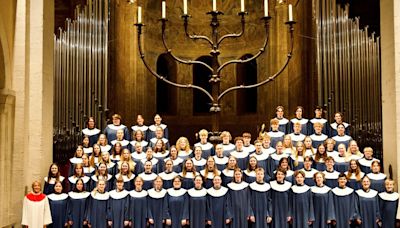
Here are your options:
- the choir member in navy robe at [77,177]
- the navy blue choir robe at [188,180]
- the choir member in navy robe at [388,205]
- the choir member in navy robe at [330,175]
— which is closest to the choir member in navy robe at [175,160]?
the navy blue choir robe at [188,180]

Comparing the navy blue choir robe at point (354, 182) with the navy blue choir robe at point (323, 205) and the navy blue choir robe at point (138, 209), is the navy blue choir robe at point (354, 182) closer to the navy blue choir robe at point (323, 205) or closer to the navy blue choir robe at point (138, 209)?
the navy blue choir robe at point (323, 205)

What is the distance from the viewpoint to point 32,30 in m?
8.80

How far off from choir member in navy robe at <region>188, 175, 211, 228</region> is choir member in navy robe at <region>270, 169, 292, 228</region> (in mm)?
1013

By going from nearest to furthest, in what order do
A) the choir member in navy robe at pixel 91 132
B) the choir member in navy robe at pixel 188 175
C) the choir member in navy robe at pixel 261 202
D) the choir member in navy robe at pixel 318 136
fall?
the choir member in navy robe at pixel 261 202, the choir member in navy robe at pixel 188 175, the choir member in navy robe at pixel 318 136, the choir member in navy robe at pixel 91 132

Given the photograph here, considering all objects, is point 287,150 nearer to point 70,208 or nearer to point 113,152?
point 113,152

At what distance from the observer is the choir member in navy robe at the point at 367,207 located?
837cm

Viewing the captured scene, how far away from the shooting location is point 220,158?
9.24m

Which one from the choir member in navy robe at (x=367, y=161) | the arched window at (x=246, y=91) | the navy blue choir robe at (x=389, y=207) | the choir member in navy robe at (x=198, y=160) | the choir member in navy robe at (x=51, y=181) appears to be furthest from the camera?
the arched window at (x=246, y=91)

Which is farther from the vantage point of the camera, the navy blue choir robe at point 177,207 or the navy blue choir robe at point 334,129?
the navy blue choir robe at point 334,129

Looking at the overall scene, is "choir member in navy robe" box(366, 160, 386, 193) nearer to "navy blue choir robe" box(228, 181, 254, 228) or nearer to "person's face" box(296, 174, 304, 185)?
"person's face" box(296, 174, 304, 185)

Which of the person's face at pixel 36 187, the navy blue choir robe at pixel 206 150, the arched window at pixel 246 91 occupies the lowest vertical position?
the person's face at pixel 36 187

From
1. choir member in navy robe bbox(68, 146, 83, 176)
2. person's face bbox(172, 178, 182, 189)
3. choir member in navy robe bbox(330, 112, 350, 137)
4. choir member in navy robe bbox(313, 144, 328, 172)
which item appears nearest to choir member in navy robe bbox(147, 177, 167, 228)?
person's face bbox(172, 178, 182, 189)

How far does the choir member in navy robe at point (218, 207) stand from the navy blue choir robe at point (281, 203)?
68 cm

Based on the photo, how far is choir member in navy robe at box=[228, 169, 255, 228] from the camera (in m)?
8.54
